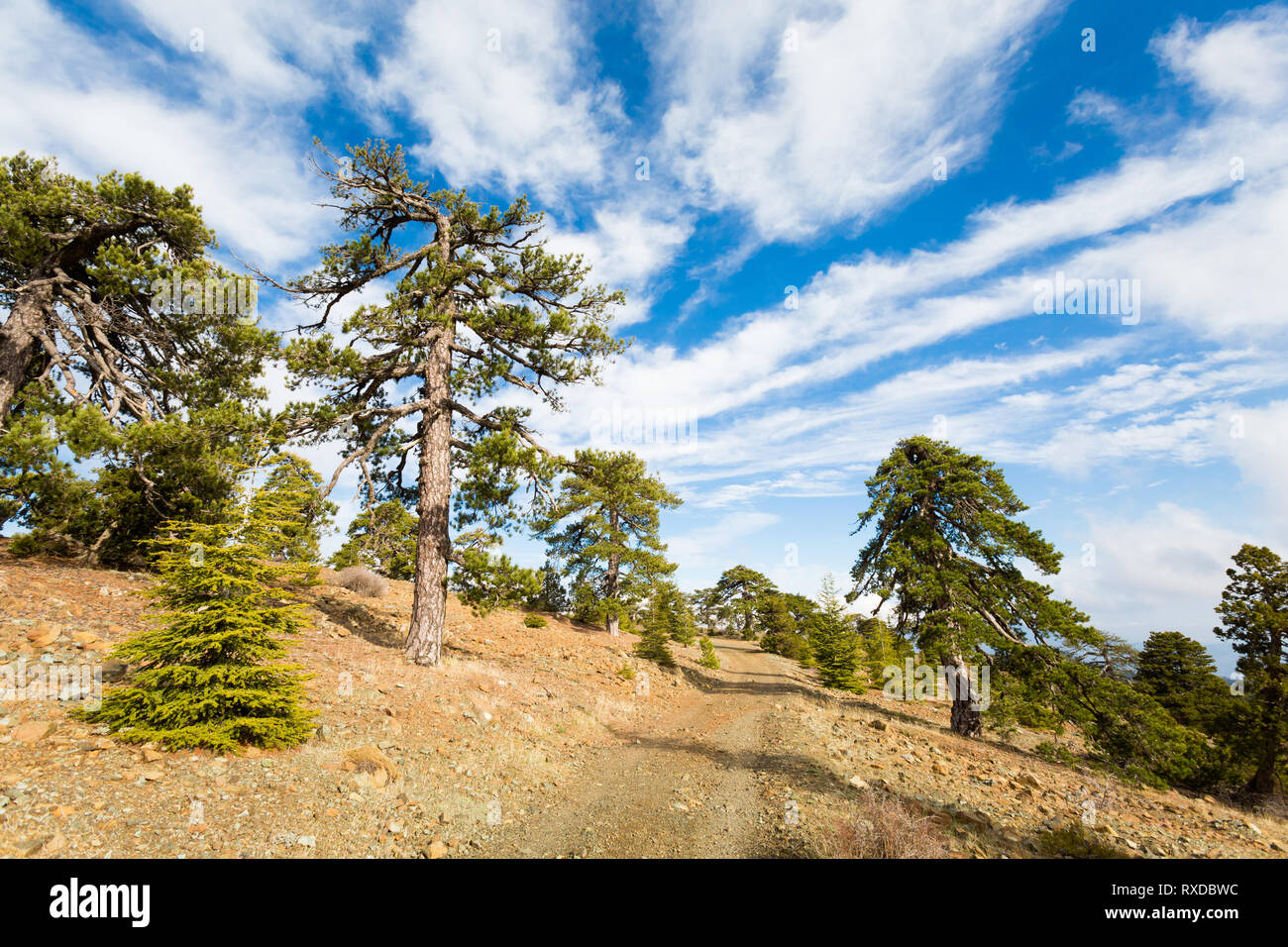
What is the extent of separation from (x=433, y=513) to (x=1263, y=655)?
30.2 metres

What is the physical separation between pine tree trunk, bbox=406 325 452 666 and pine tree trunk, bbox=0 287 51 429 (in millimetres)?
9216

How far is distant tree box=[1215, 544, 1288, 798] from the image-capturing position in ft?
55.6

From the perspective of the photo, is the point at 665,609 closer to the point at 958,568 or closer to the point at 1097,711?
the point at 958,568

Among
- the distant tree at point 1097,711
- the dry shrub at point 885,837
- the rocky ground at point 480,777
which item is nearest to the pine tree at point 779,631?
the distant tree at point 1097,711

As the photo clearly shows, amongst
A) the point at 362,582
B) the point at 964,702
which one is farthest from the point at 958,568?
the point at 362,582

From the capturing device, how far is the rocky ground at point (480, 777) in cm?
514

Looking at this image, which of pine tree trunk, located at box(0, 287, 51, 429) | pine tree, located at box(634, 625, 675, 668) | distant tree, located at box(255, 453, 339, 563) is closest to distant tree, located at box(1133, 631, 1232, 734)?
pine tree, located at box(634, 625, 675, 668)

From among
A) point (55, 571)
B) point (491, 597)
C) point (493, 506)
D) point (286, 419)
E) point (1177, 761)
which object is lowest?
point (1177, 761)

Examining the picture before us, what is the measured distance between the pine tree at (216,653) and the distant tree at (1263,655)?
96.2ft
